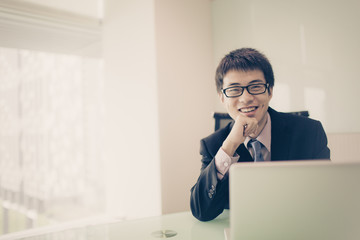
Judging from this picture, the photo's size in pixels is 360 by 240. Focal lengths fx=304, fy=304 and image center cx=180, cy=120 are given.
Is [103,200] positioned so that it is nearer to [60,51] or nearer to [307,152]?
[60,51]

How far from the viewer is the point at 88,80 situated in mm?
3361

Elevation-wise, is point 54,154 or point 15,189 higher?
point 54,154

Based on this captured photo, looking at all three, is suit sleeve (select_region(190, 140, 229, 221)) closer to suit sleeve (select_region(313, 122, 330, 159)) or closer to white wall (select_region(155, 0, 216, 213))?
suit sleeve (select_region(313, 122, 330, 159))

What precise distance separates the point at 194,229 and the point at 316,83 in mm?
1901

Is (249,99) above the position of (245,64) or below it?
below

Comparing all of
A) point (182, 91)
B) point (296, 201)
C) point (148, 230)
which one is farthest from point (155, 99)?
point (296, 201)

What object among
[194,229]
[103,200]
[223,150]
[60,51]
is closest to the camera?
[194,229]

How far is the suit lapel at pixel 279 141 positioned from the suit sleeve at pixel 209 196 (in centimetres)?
33

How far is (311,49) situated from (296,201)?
7.05 feet

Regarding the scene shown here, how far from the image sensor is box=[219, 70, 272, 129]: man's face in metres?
1.51

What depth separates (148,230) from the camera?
1164 millimetres

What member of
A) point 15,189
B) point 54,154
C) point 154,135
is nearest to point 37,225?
point 15,189

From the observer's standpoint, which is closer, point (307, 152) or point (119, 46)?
point (307, 152)

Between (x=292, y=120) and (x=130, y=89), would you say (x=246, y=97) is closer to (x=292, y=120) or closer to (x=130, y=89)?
(x=292, y=120)
